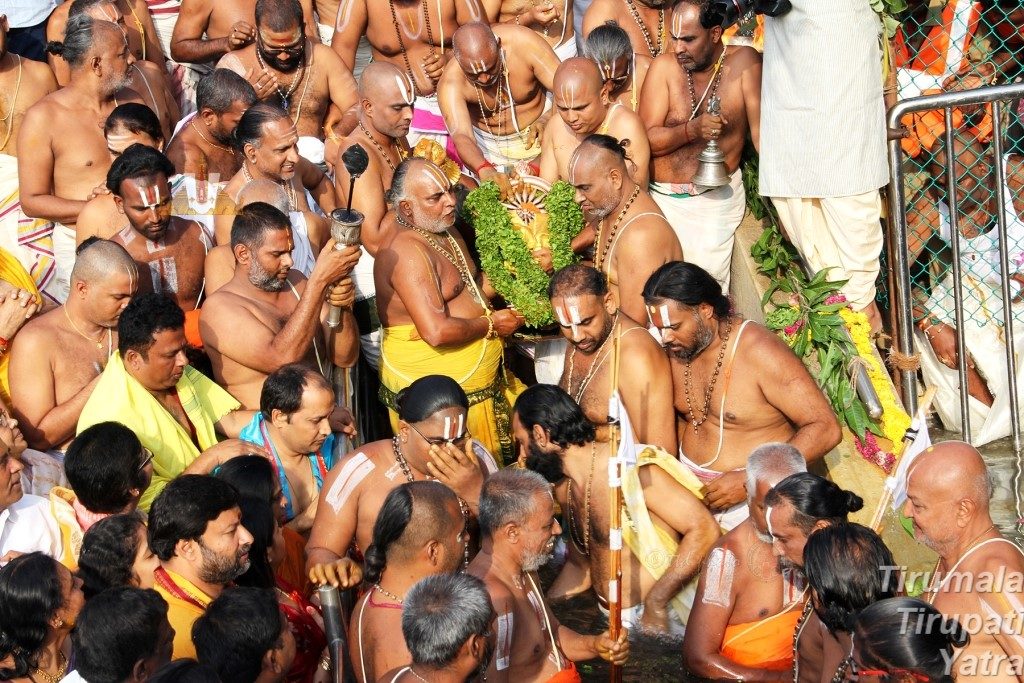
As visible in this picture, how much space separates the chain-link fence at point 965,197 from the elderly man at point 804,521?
10.1ft

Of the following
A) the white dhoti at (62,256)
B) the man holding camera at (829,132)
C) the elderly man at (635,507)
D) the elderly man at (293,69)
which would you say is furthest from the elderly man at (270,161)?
the man holding camera at (829,132)

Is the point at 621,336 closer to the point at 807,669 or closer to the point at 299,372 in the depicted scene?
the point at 299,372

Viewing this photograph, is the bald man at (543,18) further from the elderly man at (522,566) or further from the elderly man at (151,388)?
the elderly man at (522,566)

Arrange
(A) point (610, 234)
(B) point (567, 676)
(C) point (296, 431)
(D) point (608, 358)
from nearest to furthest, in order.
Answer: (B) point (567, 676)
(C) point (296, 431)
(D) point (608, 358)
(A) point (610, 234)

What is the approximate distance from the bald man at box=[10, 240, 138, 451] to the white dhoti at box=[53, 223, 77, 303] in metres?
1.35

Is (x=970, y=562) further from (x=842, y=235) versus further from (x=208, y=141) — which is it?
(x=208, y=141)

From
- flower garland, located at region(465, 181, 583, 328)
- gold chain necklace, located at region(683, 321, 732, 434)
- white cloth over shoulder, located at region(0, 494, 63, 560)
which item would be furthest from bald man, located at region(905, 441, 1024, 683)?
white cloth over shoulder, located at region(0, 494, 63, 560)

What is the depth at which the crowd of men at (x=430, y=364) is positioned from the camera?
4.10 meters

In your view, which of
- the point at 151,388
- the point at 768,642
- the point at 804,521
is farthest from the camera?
the point at 151,388

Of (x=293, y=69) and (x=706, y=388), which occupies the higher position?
(x=293, y=69)

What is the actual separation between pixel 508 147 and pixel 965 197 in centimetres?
293

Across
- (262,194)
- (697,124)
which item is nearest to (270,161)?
(262,194)

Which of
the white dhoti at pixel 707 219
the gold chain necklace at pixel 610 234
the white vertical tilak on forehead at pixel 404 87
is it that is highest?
the white vertical tilak on forehead at pixel 404 87

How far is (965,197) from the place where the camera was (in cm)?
767
